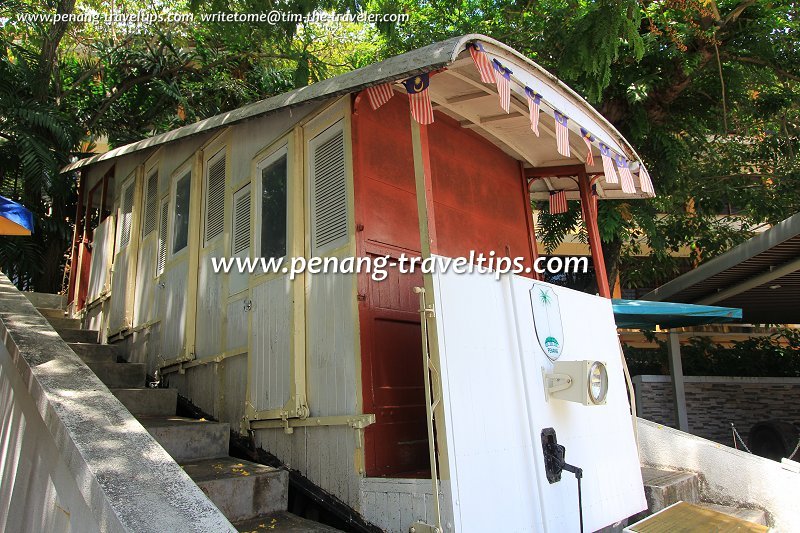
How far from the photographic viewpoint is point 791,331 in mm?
13266

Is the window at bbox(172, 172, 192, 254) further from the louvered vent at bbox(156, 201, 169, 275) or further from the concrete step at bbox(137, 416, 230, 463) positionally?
the concrete step at bbox(137, 416, 230, 463)

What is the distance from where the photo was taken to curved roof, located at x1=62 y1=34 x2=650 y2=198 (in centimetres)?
346

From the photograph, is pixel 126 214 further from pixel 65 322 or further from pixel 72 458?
pixel 72 458

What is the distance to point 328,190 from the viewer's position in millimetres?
4547

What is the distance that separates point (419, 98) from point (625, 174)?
2684 mm

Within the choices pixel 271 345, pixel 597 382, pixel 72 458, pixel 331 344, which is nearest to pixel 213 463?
pixel 271 345

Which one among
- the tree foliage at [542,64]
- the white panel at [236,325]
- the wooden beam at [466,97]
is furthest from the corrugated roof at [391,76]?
the tree foliage at [542,64]

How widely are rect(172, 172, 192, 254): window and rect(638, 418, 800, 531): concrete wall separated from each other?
541 cm

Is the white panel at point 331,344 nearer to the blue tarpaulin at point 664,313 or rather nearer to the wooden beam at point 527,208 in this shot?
the wooden beam at point 527,208

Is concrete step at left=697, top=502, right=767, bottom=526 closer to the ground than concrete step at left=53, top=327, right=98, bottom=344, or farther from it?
closer to the ground

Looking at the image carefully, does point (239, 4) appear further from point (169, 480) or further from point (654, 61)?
point (654, 61)

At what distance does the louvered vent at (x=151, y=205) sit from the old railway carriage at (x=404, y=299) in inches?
24.0

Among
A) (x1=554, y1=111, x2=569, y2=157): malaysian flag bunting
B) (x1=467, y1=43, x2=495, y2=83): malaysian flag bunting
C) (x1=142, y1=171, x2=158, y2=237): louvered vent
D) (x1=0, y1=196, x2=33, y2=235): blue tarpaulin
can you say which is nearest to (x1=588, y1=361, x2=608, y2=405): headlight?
(x1=554, y1=111, x2=569, y2=157): malaysian flag bunting

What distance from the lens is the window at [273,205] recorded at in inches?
195
